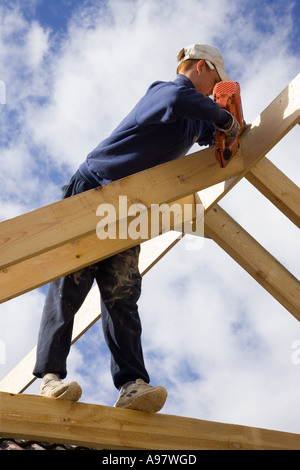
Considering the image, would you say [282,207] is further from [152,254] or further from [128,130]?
[128,130]

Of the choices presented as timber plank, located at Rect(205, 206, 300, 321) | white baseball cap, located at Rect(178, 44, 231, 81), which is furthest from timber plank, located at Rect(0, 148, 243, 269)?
timber plank, located at Rect(205, 206, 300, 321)

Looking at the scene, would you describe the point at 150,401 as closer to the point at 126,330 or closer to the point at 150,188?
the point at 126,330

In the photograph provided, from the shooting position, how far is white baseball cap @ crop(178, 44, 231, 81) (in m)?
3.17

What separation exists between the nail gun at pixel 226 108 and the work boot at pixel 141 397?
97cm

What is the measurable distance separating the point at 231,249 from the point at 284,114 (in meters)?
0.90

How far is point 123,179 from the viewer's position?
282cm

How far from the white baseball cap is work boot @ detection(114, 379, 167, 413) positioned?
4.45 feet

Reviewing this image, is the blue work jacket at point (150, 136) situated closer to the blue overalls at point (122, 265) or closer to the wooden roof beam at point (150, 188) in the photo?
the blue overalls at point (122, 265)

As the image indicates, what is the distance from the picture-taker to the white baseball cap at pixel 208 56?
3166mm

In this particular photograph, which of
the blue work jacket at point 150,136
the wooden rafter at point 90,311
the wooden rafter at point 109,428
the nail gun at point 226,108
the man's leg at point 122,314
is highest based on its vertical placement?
the wooden rafter at point 90,311

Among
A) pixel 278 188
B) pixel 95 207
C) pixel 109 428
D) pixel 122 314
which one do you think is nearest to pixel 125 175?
pixel 95 207

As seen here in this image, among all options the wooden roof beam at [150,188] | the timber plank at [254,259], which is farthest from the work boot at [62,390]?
the timber plank at [254,259]

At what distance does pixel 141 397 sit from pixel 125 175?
2.99 feet

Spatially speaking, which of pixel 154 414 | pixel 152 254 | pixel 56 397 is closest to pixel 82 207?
pixel 56 397
